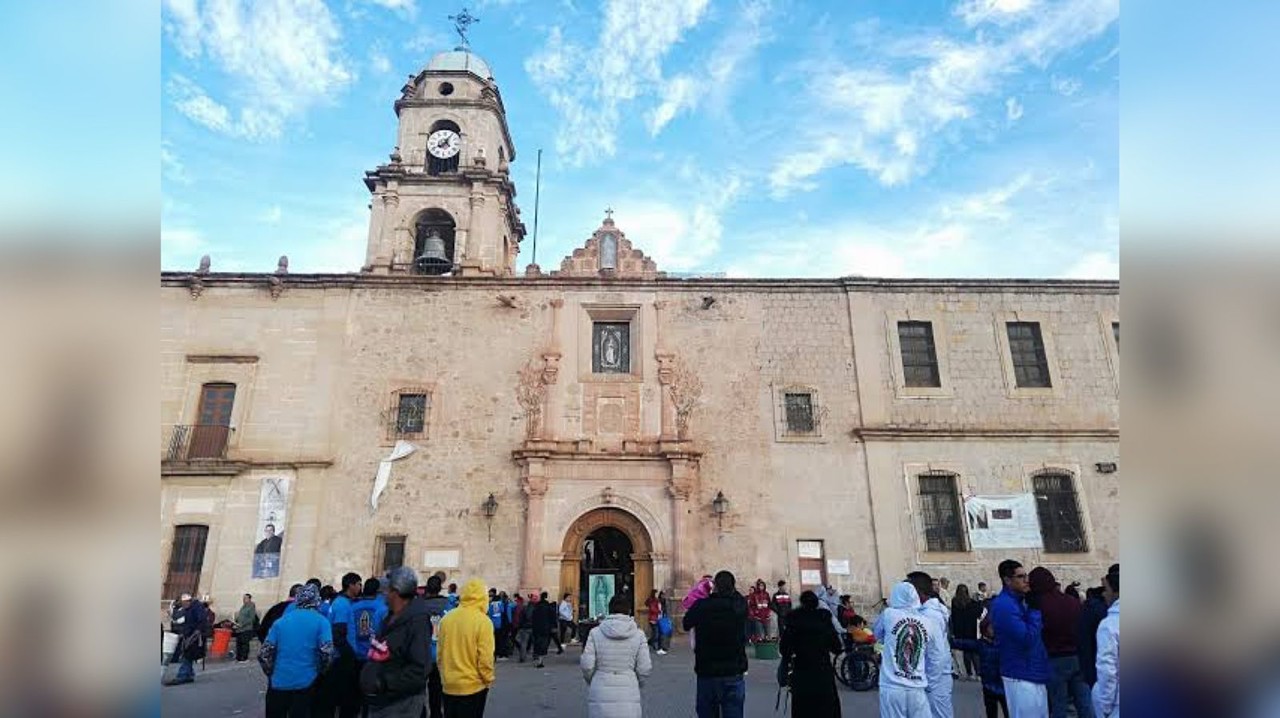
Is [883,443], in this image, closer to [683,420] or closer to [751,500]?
[751,500]

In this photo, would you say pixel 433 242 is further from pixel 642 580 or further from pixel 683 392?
pixel 642 580

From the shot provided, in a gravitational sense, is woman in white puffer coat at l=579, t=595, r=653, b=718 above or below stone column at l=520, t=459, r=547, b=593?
below

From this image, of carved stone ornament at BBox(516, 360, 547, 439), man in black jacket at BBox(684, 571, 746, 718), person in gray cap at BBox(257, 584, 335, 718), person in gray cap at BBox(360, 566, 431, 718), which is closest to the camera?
person in gray cap at BBox(360, 566, 431, 718)

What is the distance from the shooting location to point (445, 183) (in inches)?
895

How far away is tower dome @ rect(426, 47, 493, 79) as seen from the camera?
80.9 feet

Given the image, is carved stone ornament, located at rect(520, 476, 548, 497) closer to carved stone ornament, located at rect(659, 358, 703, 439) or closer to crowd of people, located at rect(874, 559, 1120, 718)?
carved stone ornament, located at rect(659, 358, 703, 439)

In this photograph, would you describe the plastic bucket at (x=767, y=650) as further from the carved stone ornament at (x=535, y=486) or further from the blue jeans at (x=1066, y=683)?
the blue jeans at (x=1066, y=683)

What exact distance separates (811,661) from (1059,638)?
240 centimetres

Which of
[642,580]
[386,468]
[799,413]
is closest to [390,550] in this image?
[386,468]

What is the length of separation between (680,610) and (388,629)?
476 inches

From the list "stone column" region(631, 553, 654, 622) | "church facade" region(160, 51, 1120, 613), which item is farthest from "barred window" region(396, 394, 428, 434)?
"stone column" region(631, 553, 654, 622)

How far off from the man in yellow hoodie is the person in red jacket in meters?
10.4
